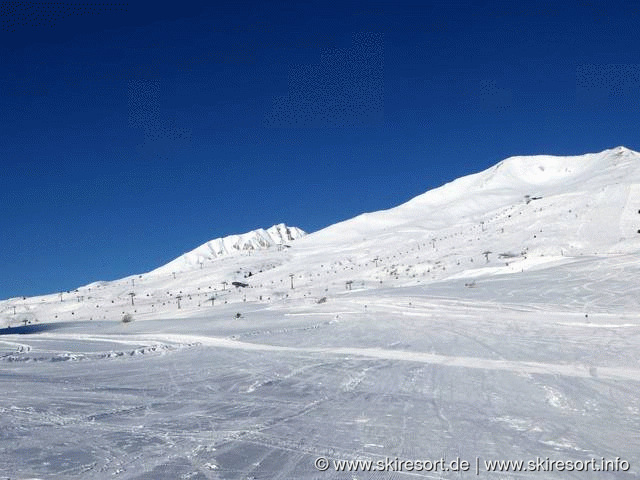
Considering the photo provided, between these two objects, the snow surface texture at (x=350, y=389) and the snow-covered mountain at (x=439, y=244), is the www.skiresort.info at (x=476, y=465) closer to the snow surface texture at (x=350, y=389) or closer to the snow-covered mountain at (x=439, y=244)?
the snow surface texture at (x=350, y=389)

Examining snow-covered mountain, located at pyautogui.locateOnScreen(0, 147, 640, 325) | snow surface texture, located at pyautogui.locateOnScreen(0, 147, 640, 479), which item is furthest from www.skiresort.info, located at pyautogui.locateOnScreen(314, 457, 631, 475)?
snow-covered mountain, located at pyautogui.locateOnScreen(0, 147, 640, 325)

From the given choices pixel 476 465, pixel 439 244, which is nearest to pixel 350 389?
pixel 476 465

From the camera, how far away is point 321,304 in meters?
42.8

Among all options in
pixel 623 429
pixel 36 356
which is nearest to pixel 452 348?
pixel 623 429

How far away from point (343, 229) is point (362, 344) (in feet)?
445

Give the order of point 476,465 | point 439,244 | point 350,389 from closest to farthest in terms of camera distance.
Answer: point 476,465 < point 350,389 < point 439,244

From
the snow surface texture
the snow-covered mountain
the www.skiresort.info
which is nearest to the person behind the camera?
the www.skiresort.info

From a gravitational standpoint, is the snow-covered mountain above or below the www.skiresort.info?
above

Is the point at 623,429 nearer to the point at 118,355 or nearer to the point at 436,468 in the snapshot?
the point at 436,468

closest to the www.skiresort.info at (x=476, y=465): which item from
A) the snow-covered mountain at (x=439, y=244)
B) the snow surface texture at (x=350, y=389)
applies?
the snow surface texture at (x=350, y=389)

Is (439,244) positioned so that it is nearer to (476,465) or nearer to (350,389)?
(350,389)

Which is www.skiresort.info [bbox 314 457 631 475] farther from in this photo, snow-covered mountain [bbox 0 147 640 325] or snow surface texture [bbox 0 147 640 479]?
snow-covered mountain [bbox 0 147 640 325]

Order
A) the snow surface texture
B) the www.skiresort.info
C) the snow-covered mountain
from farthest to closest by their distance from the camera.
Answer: the snow-covered mountain
the snow surface texture
the www.skiresort.info

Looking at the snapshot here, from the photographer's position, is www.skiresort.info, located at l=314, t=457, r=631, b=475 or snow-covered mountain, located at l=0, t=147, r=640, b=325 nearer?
www.skiresort.info, located at l=314, t=457, r=631, b=475
